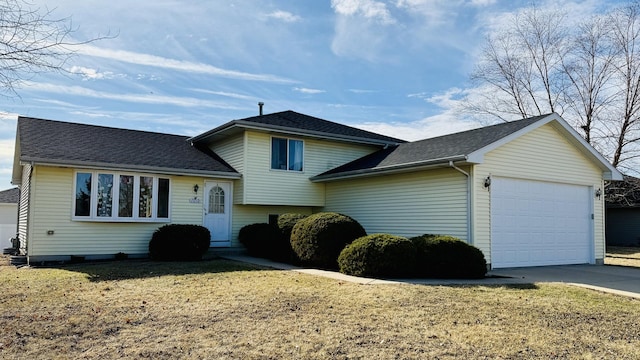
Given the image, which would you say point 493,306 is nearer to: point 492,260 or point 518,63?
point 492,260

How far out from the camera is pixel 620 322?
22.6 feet

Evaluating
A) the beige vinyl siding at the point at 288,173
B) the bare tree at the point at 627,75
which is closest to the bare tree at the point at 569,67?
the bare tree at the point at 627,75

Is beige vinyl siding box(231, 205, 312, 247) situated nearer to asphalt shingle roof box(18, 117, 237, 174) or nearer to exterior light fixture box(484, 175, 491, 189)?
asphalt shingle roof box(18, 117, 237, 174)

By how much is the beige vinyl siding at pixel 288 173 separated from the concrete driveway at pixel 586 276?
714cm

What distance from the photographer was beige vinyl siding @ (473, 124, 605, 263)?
12.4 meters

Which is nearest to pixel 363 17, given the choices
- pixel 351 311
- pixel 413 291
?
pixel 413 291

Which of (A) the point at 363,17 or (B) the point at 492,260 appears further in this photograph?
(A) the point at 363,17

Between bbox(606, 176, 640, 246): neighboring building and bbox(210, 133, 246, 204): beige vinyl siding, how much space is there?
1936 centimetres

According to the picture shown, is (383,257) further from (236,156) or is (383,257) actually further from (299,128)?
(236,156)

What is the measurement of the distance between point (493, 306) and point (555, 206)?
26.2 feet

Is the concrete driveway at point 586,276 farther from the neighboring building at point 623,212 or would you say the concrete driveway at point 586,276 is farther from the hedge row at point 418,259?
the neighboring building at point 623,212

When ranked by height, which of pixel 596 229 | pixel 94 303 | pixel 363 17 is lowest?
pixel 94 303

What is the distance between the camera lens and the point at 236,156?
16625 millimetres

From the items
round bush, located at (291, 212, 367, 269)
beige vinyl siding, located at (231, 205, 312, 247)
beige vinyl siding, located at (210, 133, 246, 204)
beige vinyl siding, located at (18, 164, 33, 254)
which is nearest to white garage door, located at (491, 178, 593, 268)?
round bush, located at (291, 212, 367, 269)
